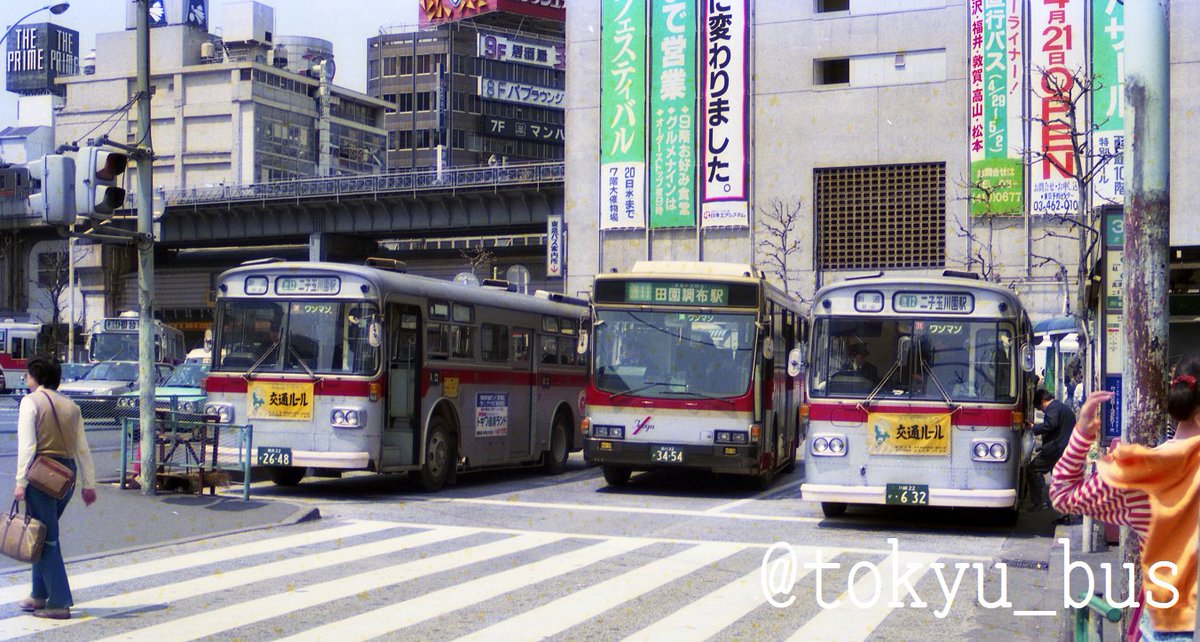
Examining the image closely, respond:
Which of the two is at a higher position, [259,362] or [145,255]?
[145,255]

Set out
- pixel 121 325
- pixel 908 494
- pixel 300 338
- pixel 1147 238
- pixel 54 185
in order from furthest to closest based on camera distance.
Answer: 1. pixel 121 325
2. pixel 300 338
3. pixel 908 494
4. pixel 54 185
5. pixel 1147 238

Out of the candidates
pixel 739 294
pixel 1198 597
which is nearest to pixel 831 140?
pixel 739 294

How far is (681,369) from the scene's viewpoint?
19.2m

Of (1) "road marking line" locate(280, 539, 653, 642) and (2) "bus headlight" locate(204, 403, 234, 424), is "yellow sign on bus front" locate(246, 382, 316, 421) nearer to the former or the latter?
(2) "bus headlight" locate(204, 403, 234, 424)

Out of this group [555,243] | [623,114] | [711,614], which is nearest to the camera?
[711,614]

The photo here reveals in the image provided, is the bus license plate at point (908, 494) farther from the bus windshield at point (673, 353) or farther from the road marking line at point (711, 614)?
the bus windshield at point (673, 353)

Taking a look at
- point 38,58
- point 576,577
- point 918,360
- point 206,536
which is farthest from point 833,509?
point 38,58

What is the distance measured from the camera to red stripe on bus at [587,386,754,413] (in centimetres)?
1889

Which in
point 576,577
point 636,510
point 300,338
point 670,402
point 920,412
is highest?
point 300,338

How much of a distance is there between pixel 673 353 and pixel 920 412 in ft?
15.4

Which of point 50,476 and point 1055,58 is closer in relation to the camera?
point 50,476

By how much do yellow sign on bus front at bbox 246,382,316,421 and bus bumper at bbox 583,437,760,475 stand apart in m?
4.09

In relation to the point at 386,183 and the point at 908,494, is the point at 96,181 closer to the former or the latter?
the point at 908,494

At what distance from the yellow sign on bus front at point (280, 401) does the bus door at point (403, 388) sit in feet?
3.54
